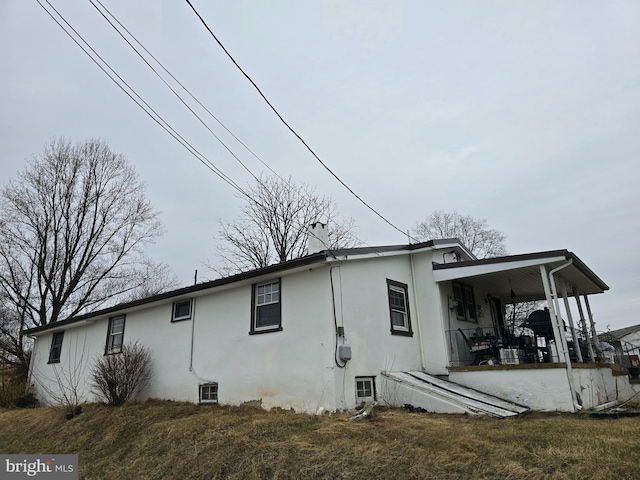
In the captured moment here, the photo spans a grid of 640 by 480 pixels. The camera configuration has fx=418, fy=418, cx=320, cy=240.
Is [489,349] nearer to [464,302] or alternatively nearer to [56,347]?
[464,302]

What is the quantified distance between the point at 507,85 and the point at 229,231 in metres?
20.1

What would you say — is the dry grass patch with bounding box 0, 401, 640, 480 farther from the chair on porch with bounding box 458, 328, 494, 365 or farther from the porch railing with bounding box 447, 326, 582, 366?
the chair on porch with bounding box 458, 328, 494, 365

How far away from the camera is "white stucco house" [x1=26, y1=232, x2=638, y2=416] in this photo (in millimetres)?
8594

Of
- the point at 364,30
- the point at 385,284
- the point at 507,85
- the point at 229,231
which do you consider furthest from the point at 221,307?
the point at 229,231

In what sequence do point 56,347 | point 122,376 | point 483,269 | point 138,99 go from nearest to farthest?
point 138,99 → point 483,269 → point 122,376 → point 56,347

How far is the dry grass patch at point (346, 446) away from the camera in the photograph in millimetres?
4715

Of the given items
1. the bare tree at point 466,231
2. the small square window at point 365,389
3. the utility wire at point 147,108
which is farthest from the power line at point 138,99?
the bare tree at point 466,231

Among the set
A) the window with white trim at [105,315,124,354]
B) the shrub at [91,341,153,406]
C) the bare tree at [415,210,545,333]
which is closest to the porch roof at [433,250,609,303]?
the shrub at [91,341,153,406]

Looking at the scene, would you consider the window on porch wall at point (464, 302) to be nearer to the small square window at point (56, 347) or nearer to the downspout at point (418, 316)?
the downspout at point (418, 316)

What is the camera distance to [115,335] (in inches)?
549

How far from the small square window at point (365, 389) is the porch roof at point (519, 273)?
3234 mm

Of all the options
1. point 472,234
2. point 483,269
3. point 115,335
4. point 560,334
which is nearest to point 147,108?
point 483,269

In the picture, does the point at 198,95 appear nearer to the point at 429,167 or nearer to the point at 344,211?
the point at 429,167

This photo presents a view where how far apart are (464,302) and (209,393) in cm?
744
